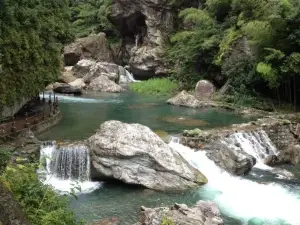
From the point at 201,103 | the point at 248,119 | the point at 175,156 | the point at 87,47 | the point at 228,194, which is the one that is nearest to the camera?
the point at 228,194

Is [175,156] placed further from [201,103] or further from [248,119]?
[201,103]

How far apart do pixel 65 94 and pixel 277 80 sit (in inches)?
684

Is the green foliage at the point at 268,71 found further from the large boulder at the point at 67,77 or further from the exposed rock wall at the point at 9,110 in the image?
the large boulder at the point at 67,77

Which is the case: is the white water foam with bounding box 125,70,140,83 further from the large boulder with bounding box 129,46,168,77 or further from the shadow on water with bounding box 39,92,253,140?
the shadow on water with bounding box 39,92,253,140

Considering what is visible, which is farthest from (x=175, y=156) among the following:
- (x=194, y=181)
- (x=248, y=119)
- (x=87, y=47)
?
(x=87, y=47)

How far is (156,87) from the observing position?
35.4 meters

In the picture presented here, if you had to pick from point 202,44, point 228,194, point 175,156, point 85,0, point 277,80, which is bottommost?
point 228,194

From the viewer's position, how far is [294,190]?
13602 millimetres

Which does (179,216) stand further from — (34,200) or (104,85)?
(104,85)

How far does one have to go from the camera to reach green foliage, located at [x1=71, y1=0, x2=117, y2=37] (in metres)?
46.2

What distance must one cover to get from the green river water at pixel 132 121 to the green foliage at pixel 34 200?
3888 millimetres

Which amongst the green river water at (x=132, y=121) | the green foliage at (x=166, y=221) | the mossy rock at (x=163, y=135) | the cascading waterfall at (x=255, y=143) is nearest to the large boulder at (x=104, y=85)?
the green river water at (x=132, y=121)

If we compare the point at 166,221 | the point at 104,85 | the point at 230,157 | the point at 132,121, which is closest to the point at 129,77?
the point at 104,85

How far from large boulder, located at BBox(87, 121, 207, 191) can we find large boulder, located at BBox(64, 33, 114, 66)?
93.3ft
